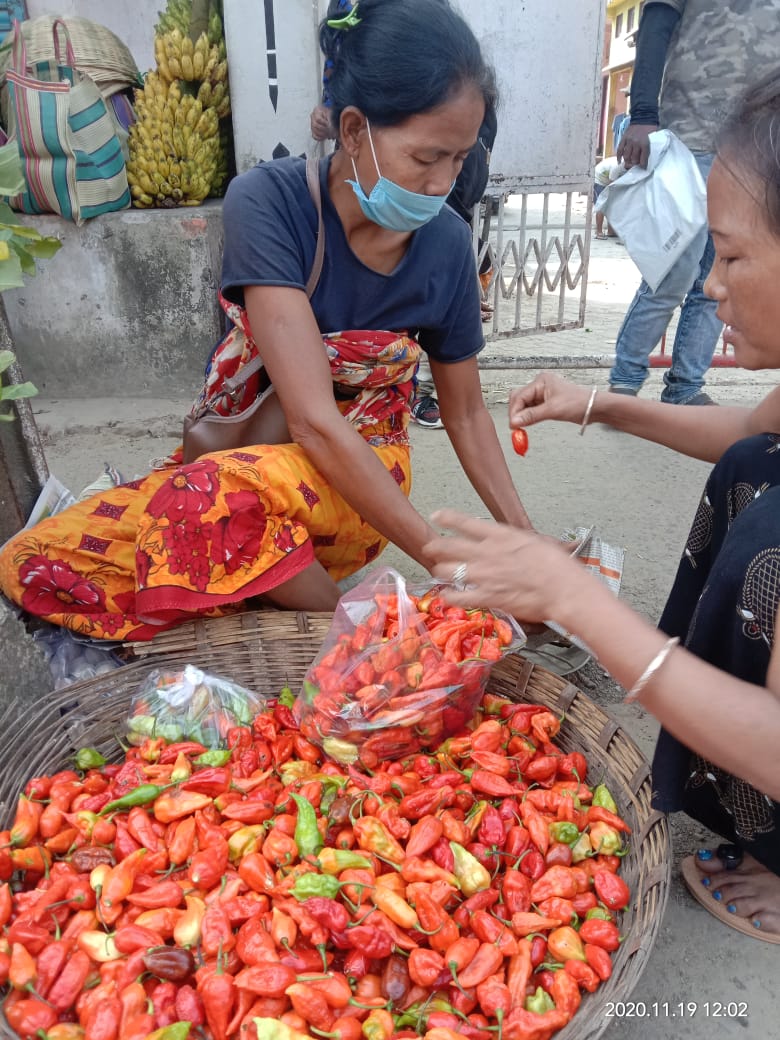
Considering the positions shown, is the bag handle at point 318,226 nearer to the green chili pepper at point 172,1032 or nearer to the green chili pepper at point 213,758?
the green chili pepper at point 213,758

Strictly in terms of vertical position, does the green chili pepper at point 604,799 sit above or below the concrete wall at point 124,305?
below

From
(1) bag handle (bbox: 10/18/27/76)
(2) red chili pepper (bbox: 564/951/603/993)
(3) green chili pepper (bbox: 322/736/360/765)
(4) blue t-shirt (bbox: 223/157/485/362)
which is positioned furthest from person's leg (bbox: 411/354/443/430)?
(2) red chili pepper (bbox: 564/951/603/993)

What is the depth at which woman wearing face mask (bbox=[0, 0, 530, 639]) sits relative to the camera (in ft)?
6.09

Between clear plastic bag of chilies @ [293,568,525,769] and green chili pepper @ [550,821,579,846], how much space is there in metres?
0.34

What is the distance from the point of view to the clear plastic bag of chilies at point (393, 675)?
175cm

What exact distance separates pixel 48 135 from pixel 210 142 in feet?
2.84

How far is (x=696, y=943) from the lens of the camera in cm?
163

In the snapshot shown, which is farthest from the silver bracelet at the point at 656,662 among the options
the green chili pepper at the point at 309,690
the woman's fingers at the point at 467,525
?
the green chili pepper at the point at 309,690

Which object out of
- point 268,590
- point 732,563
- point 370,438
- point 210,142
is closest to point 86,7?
point 210,142

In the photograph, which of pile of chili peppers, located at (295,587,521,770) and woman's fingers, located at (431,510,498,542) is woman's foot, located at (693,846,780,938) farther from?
woman's fingers, located at (431,510,498,542)

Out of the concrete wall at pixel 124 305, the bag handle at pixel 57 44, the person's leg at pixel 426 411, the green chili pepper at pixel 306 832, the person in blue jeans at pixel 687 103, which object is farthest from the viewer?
the concrete wall at pixel 124 305

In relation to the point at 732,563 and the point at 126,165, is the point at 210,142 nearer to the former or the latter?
the point at 126,165

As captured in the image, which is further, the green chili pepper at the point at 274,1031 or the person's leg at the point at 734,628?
the person's leg at the point at 734,628

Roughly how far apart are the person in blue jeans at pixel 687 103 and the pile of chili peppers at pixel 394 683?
2188mm
